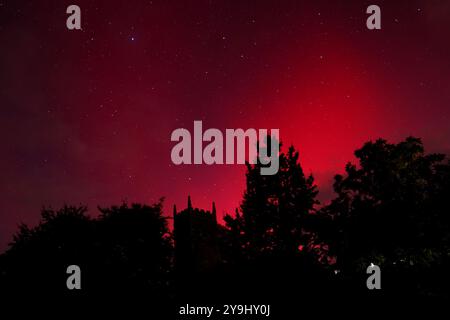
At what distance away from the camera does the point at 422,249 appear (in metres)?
28.5

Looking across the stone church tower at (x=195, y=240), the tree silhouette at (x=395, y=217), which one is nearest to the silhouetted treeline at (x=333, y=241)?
the tree silhouette at (x=395, y=217)

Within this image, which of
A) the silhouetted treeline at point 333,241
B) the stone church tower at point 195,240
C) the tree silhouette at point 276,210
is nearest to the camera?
the silhouetted treeline at point 333,241

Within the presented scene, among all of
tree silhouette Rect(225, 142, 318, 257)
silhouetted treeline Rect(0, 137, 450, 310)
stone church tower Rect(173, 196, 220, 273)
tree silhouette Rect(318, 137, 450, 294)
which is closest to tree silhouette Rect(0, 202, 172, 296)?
silhouetted treeline Rect(0, 137, 450, 310)

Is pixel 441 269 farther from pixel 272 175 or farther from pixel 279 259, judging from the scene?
pixel 272 175

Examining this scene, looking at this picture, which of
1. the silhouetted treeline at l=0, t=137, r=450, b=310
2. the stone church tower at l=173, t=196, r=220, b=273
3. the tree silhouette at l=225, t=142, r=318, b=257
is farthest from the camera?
the stone church tower at l=173, t=196, r=220, b=273

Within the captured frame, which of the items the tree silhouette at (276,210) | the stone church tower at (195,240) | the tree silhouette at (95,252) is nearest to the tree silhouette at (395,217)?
the tree silhouette at (276,210)

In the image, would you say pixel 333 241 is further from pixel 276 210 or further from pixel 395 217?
pixel 276 210

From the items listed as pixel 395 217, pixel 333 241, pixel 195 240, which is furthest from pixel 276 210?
pixel 195 240

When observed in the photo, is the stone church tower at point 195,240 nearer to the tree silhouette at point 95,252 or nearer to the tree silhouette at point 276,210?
the tree silhouette at point 276,210

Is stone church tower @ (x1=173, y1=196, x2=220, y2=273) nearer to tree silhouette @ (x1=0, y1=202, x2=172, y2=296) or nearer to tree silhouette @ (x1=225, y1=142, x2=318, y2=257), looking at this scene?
tree silhouette @ (x1=225, y1=142, x2=318, y2=257)

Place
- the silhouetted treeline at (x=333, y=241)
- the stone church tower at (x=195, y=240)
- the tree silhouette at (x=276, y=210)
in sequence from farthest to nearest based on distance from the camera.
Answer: the stone church tower at (x=195, y=240) < the tree silhouette at (x=276, y=210) < the silhouetted treeline at (x=333, y=241)

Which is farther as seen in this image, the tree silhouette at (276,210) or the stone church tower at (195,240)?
the stone church tower at (195,240)

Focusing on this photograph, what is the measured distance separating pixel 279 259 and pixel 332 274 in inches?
91.0

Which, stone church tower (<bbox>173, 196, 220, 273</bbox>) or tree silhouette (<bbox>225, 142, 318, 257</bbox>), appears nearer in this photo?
tree silhouette (<bbox>225, 142, 318, 257</bbox>)
